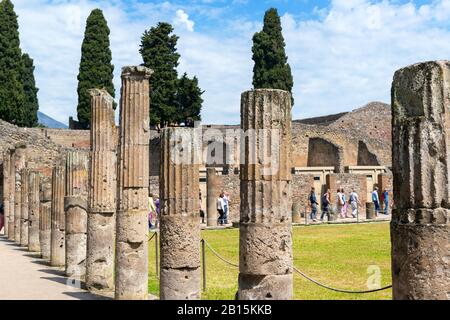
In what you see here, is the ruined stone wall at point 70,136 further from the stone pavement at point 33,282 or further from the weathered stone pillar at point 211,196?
the stone pavement at point 33,282

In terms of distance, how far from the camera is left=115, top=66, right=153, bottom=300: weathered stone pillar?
9531 mm

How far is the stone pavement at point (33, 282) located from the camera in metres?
9.92

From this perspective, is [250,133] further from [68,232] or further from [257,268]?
[68,232]

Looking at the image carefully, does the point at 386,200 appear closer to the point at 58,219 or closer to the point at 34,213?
the point at 34,213

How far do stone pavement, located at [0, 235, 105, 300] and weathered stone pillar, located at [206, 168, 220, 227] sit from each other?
11282 mm

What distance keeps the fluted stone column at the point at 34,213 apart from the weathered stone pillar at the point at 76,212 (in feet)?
16.6

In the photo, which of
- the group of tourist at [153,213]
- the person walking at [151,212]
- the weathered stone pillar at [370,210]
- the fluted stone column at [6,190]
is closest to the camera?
the person walking at [151,212]

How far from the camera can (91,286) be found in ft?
35.2

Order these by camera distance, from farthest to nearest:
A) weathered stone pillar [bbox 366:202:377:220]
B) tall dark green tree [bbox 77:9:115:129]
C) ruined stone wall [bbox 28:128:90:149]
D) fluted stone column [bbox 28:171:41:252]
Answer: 1. ruined stone wall [bbox 28:128:90:149]
2. tall dark green tree [bbox 77:9:115:129]
3. weathered stone pillar [bbox 366:202:377:220]
4. fluted stone column [bbox 28:171:41:252]

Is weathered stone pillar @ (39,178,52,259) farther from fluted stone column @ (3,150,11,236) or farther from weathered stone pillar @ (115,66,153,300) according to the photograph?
fluted stone column @ (3,150,11,236)

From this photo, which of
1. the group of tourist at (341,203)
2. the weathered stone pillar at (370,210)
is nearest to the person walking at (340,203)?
the group of tourist at (341,203)

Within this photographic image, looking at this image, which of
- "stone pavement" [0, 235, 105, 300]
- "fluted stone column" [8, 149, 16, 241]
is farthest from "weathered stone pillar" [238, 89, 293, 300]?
"fluted stone column" [8, 149, 16, 241]
